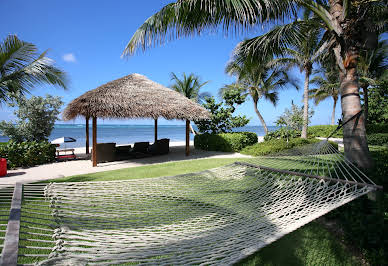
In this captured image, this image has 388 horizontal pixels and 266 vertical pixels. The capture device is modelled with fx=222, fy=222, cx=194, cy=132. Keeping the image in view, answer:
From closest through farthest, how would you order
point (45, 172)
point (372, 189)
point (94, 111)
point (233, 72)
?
1. point (372, 189)
2. point (45, 172)
3. point (94, 111)
4. point (233, 72)

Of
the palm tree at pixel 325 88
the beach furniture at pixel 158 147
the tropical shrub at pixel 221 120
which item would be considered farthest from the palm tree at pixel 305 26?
the palm tree at pixel 325 88

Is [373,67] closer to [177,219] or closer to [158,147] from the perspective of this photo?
[158,147]

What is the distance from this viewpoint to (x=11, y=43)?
4.87 meters

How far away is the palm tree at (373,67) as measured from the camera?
12930 millimetres

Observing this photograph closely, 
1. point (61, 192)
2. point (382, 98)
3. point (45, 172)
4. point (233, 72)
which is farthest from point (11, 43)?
point (382, 98)

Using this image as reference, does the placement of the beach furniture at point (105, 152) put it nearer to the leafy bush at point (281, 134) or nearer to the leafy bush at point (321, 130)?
the leafy bush at point (281, 134)

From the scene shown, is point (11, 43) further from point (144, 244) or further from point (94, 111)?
point (144, 244)

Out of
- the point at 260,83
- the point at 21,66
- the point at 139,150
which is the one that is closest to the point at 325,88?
the point at 260,83

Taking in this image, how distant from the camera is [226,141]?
9633 millimetres

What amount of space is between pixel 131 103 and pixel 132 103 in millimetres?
31

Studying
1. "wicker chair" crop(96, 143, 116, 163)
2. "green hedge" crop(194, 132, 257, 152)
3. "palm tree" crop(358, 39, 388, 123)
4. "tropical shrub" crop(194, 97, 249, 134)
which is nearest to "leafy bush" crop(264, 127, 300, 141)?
"green hedge" crop(194, 132, 257, 152)

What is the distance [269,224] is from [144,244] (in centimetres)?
98

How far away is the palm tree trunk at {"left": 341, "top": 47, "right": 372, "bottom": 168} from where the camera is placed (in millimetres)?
3143

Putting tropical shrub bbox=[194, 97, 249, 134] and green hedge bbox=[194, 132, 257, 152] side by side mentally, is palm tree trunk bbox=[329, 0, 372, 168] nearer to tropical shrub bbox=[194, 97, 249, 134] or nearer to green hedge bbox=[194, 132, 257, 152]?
green hedge bbox=[194, 132, 257, 152]
